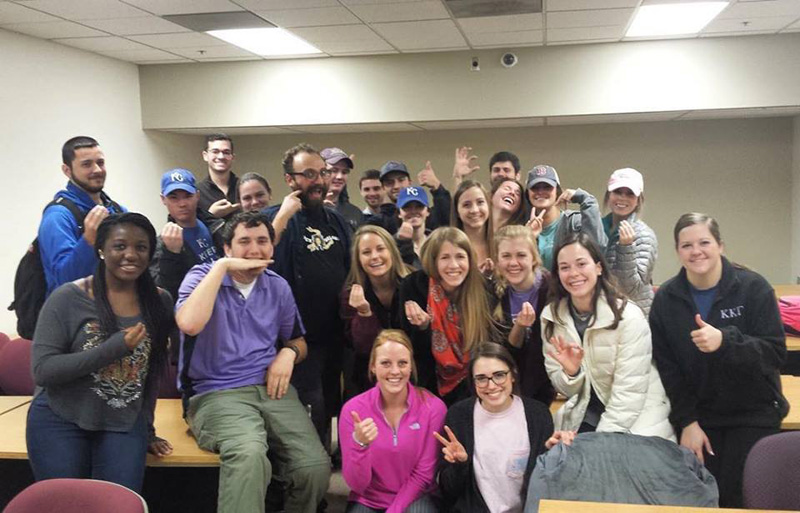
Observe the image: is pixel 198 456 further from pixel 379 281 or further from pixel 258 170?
pixel 258 170

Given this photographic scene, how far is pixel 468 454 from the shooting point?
2436 mm

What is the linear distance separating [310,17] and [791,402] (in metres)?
3.72

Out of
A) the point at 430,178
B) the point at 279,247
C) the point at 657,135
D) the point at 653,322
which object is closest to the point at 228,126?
the point at 430,178

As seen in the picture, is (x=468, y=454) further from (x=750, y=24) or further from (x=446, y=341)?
(x=750, y=24)

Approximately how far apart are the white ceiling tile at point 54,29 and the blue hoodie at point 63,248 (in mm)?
2396

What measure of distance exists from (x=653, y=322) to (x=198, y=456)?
185 centimetres

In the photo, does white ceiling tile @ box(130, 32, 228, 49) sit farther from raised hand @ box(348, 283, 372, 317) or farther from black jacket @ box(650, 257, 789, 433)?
black jacket @ box(650, 257, 789, 433)

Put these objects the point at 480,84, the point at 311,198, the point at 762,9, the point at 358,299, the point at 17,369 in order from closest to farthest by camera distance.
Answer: the point at 358,299, the point at 311,198, the point at 17,369, the point at 762,9, the point at 480,84

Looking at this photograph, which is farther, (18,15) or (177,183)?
(18,15)

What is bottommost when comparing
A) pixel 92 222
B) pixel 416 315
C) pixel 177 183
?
pixel 416 315

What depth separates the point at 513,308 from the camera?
285cm

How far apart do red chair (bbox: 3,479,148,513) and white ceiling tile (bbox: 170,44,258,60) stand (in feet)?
14.5

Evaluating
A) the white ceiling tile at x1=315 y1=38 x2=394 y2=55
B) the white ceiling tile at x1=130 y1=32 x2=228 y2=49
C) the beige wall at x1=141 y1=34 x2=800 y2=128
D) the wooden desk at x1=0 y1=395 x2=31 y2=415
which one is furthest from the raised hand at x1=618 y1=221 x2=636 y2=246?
the white ceiling tile at x1=130 y1=32 x2=228 y2=49

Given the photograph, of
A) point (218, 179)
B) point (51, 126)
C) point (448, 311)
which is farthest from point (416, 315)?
point (51, 126)
